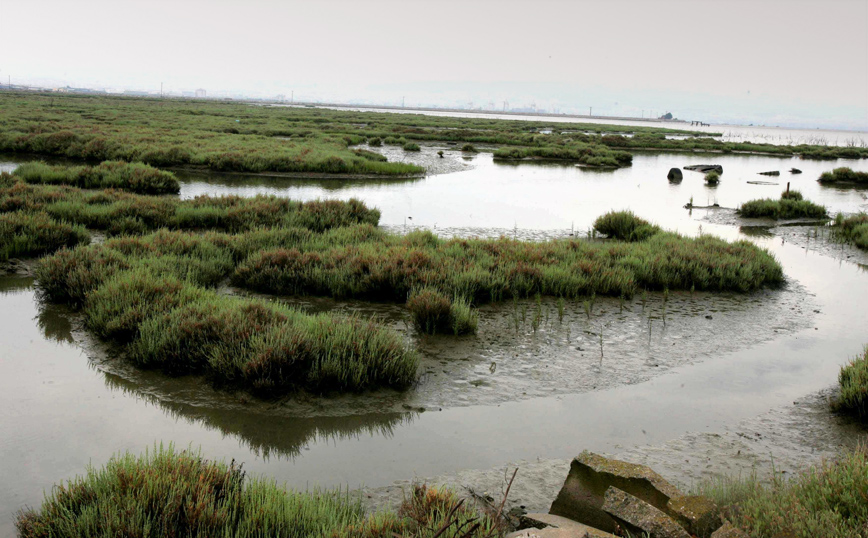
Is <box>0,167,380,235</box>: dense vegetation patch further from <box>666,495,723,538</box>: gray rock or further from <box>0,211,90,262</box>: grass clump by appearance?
<box>666,495,723,538</box>: gray rock

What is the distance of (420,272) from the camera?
32.1 ft

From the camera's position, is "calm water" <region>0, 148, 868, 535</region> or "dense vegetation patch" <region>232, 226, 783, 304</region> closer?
"calm water" <region>0, 148, 868, 535</region>

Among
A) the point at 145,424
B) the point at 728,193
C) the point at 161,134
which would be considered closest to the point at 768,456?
the point at 145,424

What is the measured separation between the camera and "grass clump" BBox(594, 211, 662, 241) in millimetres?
15195

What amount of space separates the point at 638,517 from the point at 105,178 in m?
19.9

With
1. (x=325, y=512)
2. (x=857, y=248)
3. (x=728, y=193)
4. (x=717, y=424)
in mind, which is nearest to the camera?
(x=325, y=512)

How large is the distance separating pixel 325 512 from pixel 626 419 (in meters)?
3.48

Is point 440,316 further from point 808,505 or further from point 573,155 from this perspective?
point 573,155

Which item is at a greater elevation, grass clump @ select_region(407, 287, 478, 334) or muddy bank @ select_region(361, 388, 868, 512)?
grass clump @ select_region(407, 287, 478, 334)

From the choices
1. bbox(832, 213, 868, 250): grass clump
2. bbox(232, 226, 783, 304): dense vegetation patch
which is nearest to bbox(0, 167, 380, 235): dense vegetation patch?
bbox(232, 226, 783, 304): dense vegetation patch

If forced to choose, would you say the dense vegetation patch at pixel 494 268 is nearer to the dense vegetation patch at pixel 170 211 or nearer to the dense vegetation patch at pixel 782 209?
the dense vegetation patch at pixel 170 211

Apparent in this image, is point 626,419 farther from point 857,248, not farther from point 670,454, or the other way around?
point 857,248

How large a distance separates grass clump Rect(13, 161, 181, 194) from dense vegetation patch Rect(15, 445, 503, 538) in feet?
55.7

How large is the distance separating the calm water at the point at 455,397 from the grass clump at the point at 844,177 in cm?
2741
